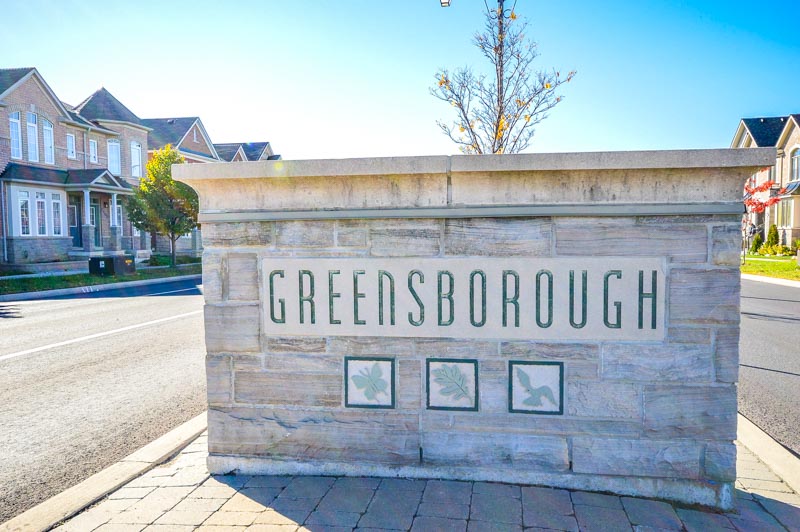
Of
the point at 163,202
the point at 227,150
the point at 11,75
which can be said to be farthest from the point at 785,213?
the point at 11,75

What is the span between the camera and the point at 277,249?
3.46 m

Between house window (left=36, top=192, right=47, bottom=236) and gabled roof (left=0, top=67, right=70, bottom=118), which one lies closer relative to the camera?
gabled roof (left=0, top=67, right=70, bottom=118)

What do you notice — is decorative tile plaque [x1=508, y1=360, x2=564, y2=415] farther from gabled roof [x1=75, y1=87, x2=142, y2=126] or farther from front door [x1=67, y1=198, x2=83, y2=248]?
gabled roof [x1=75, y1=87, x2=142, y2=126]

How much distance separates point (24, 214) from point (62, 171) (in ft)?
12.5

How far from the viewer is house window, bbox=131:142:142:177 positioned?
37.0 meters

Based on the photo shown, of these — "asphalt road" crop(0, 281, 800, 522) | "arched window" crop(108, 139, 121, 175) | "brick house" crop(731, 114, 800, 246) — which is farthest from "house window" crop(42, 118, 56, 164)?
"brick house" crop(731, 114, 800, 246)

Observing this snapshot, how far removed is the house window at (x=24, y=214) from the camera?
27134mm

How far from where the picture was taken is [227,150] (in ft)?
163

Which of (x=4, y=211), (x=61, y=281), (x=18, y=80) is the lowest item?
(x=61, y=281)

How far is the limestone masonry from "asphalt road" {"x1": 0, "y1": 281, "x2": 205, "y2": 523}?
64.6 inches

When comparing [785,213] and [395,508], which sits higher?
[785,213]

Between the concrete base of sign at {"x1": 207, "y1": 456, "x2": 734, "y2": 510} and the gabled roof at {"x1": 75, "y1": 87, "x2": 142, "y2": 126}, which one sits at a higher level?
the gabled roof at {"x1": 75, "y1": 87, "x2": 142, "y2": 126}

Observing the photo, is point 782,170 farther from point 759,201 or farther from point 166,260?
point 166,260

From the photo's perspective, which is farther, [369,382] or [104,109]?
[104,109]
